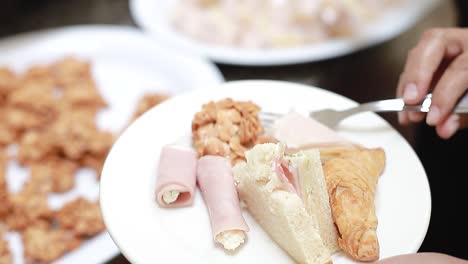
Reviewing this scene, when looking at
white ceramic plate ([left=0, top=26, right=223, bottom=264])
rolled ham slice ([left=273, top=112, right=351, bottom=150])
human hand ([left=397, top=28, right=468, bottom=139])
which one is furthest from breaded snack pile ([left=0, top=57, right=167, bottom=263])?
human hand ([left=397, top=28, right=468, bottom=139])

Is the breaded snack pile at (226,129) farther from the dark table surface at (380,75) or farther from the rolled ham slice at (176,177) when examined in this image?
the dark table surface at (380,75)

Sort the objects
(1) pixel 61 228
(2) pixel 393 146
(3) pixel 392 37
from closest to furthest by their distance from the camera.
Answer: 1. (2) pixel 393 146
2. (1) pixel 61 228
3. (3) pixel 392 37

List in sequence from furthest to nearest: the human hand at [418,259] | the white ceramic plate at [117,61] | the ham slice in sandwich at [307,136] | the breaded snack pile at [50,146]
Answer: the white ceramic plate at [117,61]
the breaded snack pile at [50,146]
the ham slice in sandwich at [307,136]
the human hand at [418,259]

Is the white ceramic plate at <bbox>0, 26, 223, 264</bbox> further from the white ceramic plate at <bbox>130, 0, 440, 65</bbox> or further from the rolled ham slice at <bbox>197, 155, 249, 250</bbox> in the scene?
the rolled ham slice at <bbox>197, 155, 249, 250</bbox>

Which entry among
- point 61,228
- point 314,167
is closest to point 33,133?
point 61,228

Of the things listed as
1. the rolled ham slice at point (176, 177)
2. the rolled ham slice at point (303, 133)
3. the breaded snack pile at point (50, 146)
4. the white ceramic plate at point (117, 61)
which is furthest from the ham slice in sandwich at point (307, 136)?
the white ceramic plate at point (117, 61)

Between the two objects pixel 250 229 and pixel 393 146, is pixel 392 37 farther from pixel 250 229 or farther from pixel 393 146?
pixel 250 229

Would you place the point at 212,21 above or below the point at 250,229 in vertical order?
above

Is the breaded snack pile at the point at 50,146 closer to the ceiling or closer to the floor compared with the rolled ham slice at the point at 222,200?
closer to the ceiling
